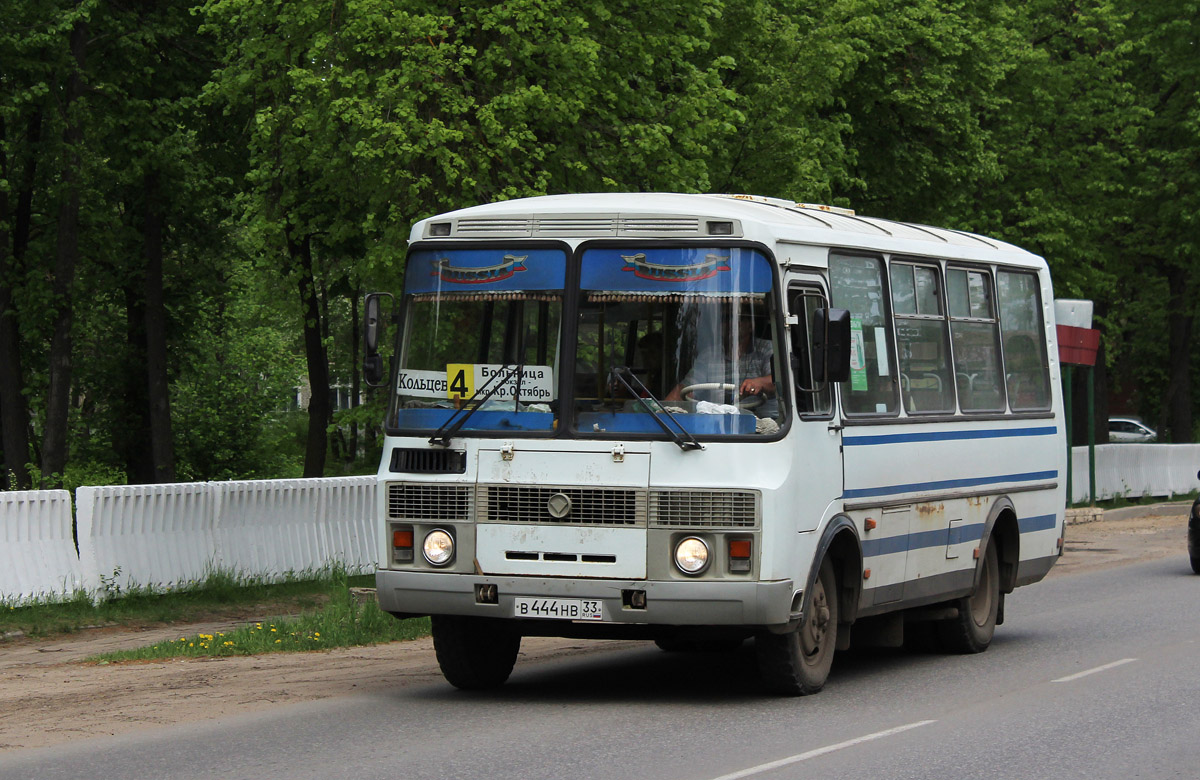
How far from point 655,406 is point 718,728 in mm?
1899

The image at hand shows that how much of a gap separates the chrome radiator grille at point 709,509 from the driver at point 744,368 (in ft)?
2.01

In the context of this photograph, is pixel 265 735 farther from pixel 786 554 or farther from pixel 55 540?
pixel 55 540

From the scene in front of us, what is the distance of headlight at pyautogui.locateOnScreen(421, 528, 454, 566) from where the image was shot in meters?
10.7

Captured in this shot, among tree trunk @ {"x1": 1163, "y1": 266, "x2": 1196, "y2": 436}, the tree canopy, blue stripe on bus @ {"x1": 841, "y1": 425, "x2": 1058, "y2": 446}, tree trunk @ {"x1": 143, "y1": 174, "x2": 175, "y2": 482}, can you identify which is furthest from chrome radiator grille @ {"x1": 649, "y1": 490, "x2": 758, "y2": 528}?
tree trunk @ {"x1": 1163, "y1": 266, "x2": 1196, "y2": 436}

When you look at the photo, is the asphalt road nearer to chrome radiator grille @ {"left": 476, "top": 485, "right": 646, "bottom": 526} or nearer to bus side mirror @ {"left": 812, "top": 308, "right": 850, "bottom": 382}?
chrome radiator grille @ {"left": 476, "top": 485, "right": 646, "bottom": 526}

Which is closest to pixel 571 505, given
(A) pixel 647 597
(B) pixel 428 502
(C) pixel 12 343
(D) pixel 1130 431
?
(A) pixel 647 597

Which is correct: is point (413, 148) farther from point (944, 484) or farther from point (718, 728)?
point (718, 728)

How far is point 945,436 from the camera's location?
42.8 feet

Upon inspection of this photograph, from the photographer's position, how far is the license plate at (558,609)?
10336 mm

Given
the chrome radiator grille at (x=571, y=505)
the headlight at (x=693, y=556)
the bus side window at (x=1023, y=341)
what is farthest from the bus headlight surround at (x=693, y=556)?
Result: the bus side window at (x=1023, y=341)

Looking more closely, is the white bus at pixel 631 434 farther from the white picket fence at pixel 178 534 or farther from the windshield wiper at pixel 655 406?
the white picket fence at pixel 178 534

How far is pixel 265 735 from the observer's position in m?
9.67

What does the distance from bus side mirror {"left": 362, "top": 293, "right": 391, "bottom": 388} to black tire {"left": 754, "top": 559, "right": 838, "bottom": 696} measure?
2.87 metres

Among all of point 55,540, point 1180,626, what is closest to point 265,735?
point 55,540
